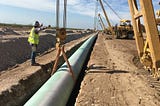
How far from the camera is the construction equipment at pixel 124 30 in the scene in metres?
39.2

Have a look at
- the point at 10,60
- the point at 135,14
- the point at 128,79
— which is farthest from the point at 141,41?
the point at 10,60

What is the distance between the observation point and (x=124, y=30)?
3931cm

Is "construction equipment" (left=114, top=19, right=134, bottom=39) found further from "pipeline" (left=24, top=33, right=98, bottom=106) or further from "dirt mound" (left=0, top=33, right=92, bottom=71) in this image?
"pipeline" (left=24, top=33, right=98, bottom=106)

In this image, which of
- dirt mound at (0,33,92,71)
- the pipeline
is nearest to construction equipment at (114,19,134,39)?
dirt mound at (0,33,92,71)

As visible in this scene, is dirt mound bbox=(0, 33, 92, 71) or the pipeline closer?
the pipeline

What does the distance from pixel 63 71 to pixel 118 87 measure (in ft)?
5.27

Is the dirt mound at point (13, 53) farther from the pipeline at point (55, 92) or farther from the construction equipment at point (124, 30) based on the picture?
the construction equipment at point (124, 30)

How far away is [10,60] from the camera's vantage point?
704 inches

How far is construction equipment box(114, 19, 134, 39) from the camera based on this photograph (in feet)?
129

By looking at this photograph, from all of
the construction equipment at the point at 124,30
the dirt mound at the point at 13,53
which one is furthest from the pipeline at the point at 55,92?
the construction equipment at the point at 124,30

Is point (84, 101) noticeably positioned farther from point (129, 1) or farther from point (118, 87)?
point (129, 1)

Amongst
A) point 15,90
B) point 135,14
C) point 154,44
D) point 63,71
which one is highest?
point 135,14

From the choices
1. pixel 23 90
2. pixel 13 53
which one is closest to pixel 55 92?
pixel 23 90

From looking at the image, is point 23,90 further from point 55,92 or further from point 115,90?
point 55,92
